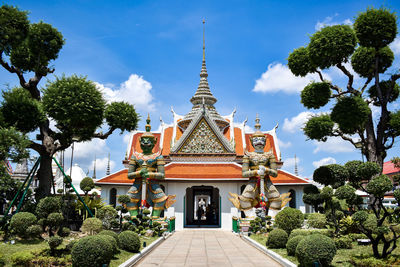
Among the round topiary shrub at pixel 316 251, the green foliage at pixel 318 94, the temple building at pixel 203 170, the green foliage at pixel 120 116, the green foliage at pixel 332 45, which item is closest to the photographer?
the round topiary shrub at pixel 316 251

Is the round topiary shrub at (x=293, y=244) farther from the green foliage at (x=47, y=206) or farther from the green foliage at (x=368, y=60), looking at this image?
the green foliage at (x=368, y=60)

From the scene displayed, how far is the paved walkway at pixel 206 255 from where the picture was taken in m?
8.79

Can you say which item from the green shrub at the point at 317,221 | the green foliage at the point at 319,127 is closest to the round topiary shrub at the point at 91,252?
the green shrub at the point at 317,221

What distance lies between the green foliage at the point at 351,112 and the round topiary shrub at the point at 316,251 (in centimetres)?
770

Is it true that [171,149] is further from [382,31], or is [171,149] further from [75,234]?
[382,31]

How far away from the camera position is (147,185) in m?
15.7

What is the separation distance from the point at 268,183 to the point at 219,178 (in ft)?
13.4

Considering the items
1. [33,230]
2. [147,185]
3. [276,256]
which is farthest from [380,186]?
[33,230]

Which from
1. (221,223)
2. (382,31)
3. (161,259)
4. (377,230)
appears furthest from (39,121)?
(382,31)

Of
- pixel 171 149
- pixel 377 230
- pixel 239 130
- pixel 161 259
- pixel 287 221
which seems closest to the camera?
pixel 377 230

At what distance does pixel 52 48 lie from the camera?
14812 millimetres

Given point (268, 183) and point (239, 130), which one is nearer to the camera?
point (268, 183)

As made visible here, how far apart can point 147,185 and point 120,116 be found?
3.74 metres

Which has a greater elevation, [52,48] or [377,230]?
[52,48]
